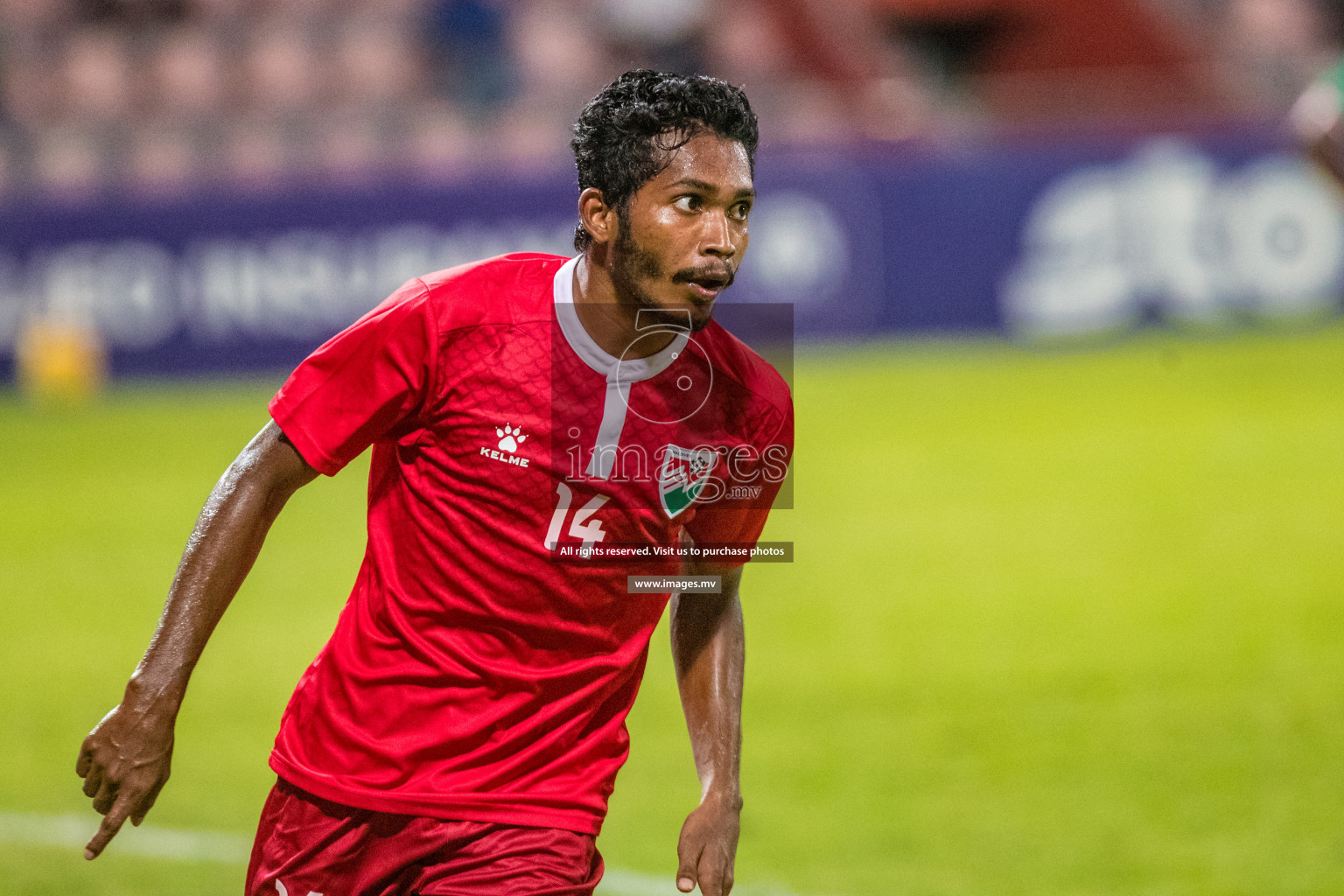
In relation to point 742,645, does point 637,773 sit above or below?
below

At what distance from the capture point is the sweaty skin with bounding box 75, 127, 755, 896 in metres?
2.95

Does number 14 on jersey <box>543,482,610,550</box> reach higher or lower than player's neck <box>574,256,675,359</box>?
lower

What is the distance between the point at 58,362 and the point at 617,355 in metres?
16.3

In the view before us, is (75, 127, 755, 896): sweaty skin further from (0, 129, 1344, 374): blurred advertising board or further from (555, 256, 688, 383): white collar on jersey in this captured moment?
(0, 129, 1344, 374): blurred advertising board

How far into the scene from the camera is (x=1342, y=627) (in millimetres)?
8398

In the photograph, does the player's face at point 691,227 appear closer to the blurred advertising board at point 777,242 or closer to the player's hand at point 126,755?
the player's hand at point 126,755

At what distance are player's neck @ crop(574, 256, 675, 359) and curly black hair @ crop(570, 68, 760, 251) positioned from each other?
10 cm

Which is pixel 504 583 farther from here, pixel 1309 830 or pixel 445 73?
pixel 445 73

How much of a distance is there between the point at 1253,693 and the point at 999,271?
39.9ft

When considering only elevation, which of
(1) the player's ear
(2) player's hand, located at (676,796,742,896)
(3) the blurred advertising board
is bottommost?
(2) player's hand, located at (676,796,742,896)

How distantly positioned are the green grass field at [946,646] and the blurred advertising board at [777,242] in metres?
2.69

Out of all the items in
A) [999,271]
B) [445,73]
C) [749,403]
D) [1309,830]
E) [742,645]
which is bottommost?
[1309,830]

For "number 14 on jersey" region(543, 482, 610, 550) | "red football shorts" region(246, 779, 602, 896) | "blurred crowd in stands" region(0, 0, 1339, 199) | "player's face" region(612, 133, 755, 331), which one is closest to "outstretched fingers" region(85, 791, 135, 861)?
"red football shorts" region(246, 779, 602, 896)

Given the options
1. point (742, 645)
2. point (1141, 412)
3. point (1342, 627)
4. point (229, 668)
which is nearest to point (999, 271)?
point (1141, 412)
